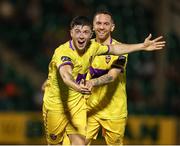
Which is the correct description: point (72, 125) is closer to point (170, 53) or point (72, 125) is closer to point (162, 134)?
point (162, 134)

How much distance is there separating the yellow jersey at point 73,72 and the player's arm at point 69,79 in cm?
14

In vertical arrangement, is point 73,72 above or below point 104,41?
below

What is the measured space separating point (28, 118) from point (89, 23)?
6038 mm

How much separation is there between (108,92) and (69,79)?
52.9 inches

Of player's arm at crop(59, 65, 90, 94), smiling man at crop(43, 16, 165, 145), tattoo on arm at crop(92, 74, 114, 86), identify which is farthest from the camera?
tattoo on arm at crop(92, 74, 114, 86)

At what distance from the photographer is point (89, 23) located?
26.3 ft

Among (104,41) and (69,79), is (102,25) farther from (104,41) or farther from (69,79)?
(69,79)

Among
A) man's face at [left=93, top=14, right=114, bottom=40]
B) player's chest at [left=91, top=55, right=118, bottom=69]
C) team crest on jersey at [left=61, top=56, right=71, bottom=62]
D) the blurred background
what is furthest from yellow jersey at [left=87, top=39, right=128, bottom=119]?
the blurred background

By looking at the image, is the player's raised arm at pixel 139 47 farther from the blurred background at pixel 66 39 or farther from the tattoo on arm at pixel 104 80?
the blurred background at pixel 66 39

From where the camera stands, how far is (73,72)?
809cm

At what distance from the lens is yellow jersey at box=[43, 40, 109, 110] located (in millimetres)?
7994

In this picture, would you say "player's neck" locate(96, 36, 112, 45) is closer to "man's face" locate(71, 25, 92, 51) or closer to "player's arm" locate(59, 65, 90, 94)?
"man's face" locate(71, 25, 92, 51)

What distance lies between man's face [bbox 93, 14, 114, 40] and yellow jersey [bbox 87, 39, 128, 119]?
17 cm

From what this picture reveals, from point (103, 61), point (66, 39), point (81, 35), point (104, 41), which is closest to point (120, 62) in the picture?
point (103, 61)
